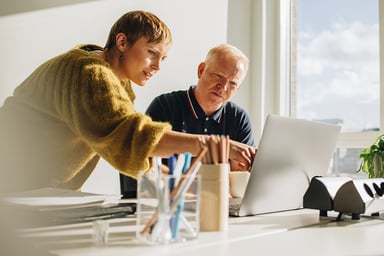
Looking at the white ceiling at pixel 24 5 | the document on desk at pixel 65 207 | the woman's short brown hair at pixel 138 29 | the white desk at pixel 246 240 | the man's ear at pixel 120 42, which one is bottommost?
the white desk at pixel 246 240

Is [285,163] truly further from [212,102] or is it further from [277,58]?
[277,58]

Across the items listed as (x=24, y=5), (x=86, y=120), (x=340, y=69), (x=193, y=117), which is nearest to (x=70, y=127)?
(x=86, y=120)

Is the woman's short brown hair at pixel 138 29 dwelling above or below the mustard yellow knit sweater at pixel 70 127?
above

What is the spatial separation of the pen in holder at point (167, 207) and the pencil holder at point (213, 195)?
0.09 metres

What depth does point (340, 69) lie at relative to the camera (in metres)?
2.57

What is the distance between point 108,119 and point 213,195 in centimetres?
30

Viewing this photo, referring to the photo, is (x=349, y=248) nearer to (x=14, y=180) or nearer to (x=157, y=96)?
(x=14, y=180)

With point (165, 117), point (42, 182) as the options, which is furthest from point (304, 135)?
point (165, 117)

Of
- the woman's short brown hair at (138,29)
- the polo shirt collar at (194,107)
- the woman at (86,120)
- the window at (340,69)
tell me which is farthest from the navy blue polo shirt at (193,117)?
the window at (340,69)

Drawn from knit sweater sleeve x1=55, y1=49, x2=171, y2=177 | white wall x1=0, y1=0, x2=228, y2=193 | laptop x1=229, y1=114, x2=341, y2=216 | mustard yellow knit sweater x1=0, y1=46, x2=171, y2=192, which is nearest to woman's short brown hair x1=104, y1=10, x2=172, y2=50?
mustard yellow knit sweater x1=0, y1=46, x2=171, y2=192

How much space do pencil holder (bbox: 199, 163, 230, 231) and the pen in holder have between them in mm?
90

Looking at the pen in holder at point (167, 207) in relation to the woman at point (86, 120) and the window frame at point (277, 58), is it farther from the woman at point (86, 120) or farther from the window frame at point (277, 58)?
the window frame at point (277, 58)

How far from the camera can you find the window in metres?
2.40

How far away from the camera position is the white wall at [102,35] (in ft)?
5.38
